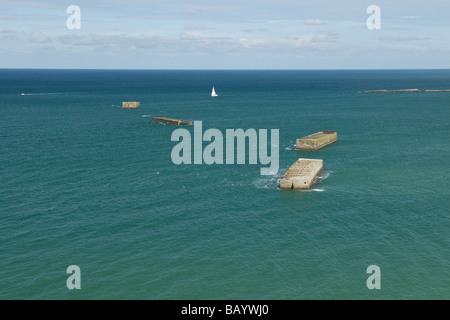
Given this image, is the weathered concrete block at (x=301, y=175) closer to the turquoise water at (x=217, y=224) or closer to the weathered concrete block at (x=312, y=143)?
the turquoise water at (x=217, y=224)

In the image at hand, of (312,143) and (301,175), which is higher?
(312,143)

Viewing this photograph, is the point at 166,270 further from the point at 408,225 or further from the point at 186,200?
the point at 408,225

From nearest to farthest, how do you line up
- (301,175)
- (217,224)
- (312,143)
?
(217,224)
(301,175)
(312,143)

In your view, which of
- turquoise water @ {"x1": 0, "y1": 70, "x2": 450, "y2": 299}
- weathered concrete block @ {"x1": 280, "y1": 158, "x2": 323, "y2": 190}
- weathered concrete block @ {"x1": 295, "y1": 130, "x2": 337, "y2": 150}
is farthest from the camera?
weathered concrete block @ {"x1": 295, "y1": 130, "x2": 337, "y2": 150}

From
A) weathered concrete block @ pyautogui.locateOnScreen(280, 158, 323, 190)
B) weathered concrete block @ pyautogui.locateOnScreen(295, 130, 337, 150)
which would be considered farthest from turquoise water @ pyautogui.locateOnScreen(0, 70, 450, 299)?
weathered concrete block @ pyautogui.locateOnScreen(295, 130, 337, 150)

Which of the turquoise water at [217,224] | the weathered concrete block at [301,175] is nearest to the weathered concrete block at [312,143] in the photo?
the turquoise water at [217,224]

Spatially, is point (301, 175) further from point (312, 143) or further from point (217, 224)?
point (312, 143)

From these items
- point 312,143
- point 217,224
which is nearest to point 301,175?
point 217,224

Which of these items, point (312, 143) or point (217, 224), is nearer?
point (217, 224)

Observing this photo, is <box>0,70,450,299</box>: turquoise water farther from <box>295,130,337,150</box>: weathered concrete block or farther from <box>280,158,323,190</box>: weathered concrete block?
<box>295,130,337,150</box>: weathered concrete block

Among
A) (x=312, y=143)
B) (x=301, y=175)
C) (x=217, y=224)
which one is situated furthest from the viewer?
(x=312, y=143)
